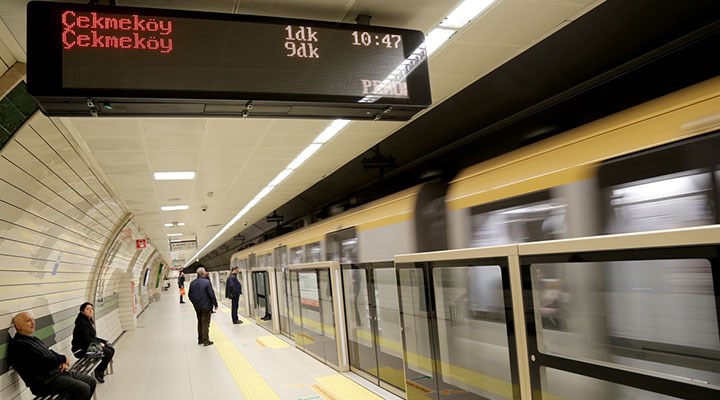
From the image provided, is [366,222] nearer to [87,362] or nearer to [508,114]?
[508,114]

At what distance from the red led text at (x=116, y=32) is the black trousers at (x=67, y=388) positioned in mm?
4066

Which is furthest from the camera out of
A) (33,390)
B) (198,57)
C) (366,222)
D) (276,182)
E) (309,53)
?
(276,182)

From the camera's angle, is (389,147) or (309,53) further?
(389,147)

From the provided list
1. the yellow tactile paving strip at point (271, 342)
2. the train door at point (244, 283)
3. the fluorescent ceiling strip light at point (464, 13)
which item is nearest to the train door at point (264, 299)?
the yellow tactile paving strip at point (271, 342)

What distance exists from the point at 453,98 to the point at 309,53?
284 cm

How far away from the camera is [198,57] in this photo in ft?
7.98

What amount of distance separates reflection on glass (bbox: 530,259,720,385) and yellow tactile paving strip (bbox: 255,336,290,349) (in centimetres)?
748

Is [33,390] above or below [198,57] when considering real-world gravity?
below

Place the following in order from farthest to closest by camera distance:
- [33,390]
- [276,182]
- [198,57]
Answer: [276,182]
[33,390]
[198,57]

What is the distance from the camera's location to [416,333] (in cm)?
448

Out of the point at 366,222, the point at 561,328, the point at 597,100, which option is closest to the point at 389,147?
the point at 366,222

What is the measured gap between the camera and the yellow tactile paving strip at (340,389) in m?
5.67

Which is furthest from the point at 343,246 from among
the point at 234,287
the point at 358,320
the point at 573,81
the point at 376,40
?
the point at 234,287

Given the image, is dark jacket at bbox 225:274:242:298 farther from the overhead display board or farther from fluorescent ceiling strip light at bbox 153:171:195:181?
the overhead display board
